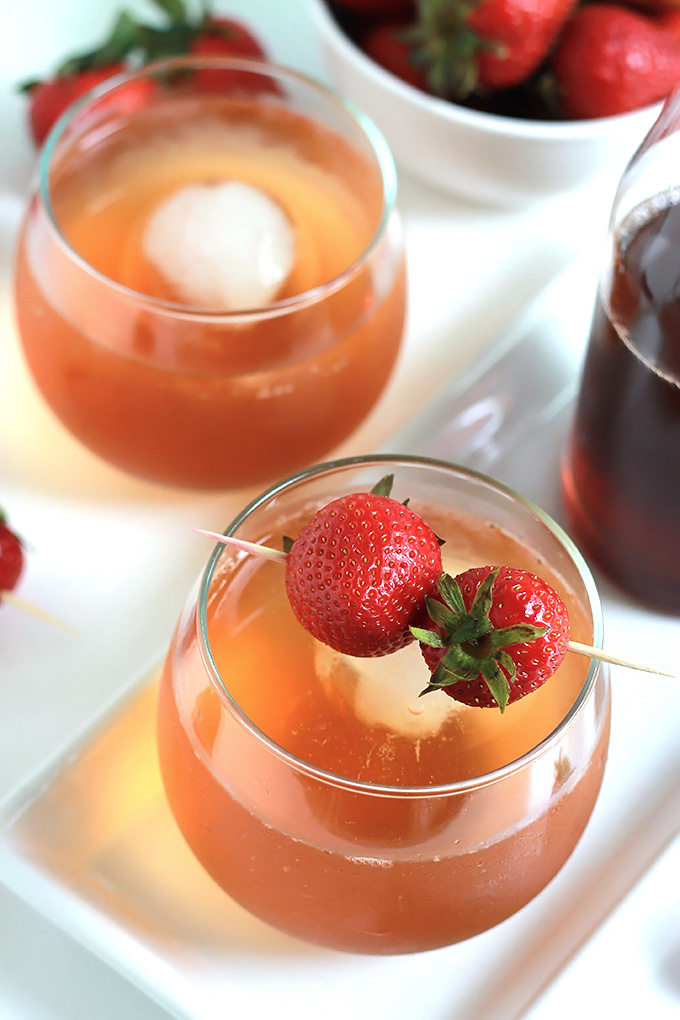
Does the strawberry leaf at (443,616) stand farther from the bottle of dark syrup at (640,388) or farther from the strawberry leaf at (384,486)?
the bottle of dark syrup at (640,388)

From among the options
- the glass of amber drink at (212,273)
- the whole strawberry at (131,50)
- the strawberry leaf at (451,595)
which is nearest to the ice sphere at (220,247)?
the glass of amber drink at (212,273)

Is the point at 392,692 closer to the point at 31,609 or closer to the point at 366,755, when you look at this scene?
the point at 366,755

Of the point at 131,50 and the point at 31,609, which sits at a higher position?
the point at 131,50

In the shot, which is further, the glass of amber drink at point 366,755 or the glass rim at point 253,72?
the glass rim at point 253,72

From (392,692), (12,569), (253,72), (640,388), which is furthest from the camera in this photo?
(253,72)

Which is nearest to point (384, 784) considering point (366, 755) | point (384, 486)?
point (366, 755)
